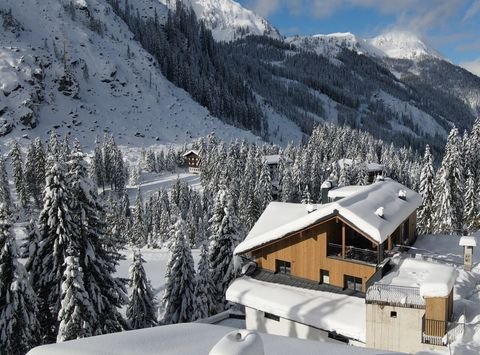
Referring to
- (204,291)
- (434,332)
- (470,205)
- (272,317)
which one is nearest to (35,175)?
(204,291)

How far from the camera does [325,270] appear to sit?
19859 millimetres

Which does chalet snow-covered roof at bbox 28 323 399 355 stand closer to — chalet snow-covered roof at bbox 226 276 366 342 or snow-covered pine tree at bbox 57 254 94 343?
chalet snow-covered roof at bbox 226 276 366 342

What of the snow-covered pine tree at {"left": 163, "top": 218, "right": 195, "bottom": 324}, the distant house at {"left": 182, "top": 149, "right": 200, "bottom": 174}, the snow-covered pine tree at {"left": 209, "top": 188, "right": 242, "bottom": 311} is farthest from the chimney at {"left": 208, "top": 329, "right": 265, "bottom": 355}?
the distant house at {"left": 182, "top": 149, "right": 200, "bottom": 174}

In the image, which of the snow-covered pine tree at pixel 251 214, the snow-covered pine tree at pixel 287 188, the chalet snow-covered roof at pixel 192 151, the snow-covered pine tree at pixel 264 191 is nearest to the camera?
the snow-covered pine tree at pixel 251 214

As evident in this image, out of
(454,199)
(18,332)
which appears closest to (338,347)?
(18,332)

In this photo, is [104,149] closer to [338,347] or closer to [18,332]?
[18,332]

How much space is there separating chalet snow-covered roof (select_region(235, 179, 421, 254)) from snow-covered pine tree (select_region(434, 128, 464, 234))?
20.2 m

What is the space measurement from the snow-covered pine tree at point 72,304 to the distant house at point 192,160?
99588 millimetres

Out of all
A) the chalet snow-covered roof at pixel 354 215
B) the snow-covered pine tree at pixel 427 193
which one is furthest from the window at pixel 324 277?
the snow-covered pine tree at pixel 427 193

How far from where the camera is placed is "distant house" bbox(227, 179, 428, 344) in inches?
692

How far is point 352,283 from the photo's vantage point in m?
19.4

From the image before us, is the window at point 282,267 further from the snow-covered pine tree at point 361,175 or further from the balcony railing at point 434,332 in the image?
the snow-covered pine tree at point 361,175

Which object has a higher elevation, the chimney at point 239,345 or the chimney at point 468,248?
the chimney at point 239,345

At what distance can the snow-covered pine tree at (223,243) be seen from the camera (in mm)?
30641
